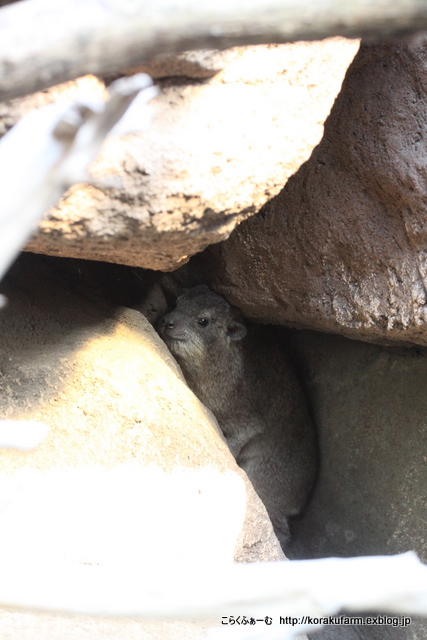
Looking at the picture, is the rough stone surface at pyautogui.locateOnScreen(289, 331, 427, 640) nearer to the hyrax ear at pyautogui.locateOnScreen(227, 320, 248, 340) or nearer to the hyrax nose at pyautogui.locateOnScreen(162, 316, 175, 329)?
the hyrax ear at pyautogui.locateOnScreen(227, 320, 248, 340)

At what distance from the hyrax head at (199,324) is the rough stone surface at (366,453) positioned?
755 mm

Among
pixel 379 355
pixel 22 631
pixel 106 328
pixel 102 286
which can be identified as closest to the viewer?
pixel 22 631

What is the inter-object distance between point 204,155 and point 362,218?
127cm

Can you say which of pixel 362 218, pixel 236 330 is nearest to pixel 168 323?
pixel 236 330

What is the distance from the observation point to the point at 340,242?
291cm

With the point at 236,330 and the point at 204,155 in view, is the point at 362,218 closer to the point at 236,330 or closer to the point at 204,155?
the point at 204,155

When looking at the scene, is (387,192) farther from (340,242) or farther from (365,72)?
(365,72)

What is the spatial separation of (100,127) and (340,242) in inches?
78.3

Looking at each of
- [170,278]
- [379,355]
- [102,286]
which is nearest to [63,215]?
[102,286]

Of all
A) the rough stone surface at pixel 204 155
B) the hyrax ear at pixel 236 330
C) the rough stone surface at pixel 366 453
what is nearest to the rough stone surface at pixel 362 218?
the rough stone surface at pixel 204 155

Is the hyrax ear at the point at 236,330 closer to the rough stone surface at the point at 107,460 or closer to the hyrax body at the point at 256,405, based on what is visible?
the hyrax body at the point at 256,405

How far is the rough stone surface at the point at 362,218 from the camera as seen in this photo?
2.58 metres

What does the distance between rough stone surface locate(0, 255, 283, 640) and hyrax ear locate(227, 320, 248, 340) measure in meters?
1.16

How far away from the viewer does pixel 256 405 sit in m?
4.48
